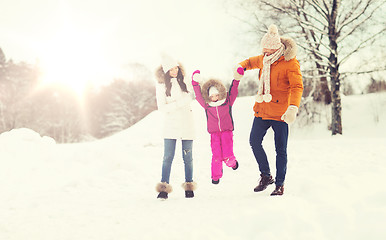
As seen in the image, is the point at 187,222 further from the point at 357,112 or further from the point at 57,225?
the point at 357,112

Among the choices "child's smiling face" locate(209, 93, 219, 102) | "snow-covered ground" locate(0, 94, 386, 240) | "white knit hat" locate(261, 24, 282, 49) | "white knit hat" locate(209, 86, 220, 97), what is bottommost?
"snow-covered ground" locate(0, 94, 386, 240)

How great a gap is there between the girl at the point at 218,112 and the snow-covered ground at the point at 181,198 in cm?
55

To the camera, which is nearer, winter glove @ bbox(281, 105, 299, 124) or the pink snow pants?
winter glove @ bbox(281, 105, 299, 124)

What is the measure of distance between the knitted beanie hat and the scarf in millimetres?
1142

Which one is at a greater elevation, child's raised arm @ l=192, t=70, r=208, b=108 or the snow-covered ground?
child's raised arm @ l=192, t=70, r=208, b=108

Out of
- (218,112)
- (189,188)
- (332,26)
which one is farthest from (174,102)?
(332,26)

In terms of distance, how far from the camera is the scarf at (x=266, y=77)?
12.6ft

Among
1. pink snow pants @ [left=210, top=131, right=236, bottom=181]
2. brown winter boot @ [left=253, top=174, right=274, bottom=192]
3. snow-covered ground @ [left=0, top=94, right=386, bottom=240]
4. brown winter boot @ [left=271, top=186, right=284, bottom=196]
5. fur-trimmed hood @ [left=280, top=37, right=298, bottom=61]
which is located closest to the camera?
snow-covered ground @ [left=0, top=94, right=386, bottom=240]

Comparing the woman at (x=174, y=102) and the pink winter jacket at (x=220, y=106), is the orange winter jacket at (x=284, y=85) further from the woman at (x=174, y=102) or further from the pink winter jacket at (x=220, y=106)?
the woman at (x=174, y=102)

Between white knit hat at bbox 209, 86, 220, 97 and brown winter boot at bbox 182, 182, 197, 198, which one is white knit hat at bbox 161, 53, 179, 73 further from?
brown winter boot at bbox 182, 182, 197, 198

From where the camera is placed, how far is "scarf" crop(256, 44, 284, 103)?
384cm

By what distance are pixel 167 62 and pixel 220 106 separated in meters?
0.92

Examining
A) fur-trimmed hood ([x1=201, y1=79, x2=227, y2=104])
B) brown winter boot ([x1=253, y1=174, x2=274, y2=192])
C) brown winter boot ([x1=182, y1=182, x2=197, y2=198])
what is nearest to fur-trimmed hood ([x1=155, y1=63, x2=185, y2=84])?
fur-trimmed hood ([x1=201, y1=79, x2=227, y2=104])

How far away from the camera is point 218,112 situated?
429 centimetres
